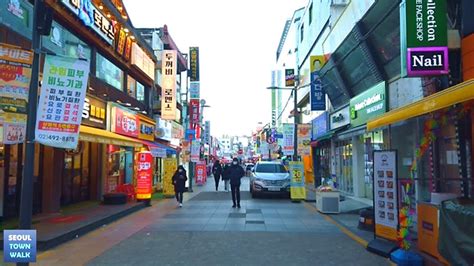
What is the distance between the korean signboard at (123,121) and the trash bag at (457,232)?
1469 centimetres

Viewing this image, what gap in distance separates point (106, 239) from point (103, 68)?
962cm

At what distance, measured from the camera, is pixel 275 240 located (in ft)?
32.3

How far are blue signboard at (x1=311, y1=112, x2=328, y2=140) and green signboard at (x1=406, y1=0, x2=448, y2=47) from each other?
16.2 metres

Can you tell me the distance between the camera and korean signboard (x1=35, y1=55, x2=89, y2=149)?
602cm

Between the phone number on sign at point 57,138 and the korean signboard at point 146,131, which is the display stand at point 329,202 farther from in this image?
the korean signboard at point 146,131

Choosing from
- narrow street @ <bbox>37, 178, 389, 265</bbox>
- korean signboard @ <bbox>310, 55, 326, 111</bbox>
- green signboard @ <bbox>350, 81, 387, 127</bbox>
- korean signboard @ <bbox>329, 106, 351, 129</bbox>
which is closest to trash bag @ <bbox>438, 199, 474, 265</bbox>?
narrow street @ <bbox>37, 178, 389, 265</bbox>

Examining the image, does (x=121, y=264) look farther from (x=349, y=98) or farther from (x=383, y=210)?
(x=349, y=98)

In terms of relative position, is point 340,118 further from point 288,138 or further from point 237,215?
point 237,215

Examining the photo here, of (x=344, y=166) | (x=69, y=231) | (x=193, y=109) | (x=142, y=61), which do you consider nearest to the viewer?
(x=69, y=231)

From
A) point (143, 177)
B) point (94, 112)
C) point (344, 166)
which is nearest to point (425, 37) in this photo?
point (143, 177)

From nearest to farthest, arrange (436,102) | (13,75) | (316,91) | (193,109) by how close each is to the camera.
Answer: (436,102) < (13,75) < (316,91) < (193,109)

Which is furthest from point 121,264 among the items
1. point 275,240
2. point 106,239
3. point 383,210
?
point 383,210

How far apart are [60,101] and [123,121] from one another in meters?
14.1

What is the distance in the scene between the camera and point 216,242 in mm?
9586
